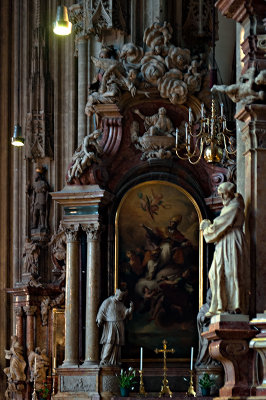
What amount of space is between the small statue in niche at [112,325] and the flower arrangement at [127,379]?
36cm

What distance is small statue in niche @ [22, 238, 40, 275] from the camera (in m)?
27.4

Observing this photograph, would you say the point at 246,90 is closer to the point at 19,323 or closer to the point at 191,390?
the point at 191,390

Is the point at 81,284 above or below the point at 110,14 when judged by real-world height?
below

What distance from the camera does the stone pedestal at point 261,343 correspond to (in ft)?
37.8

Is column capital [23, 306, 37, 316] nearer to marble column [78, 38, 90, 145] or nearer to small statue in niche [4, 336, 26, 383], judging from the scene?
small statue in niche [4, 336, 26, 383]

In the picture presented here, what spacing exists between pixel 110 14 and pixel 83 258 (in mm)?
5248

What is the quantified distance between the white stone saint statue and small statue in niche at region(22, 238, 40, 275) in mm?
15505

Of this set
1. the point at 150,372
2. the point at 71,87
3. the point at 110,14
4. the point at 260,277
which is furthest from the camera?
the point at 71,87

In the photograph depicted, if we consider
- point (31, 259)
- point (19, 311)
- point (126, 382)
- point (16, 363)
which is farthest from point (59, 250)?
point (126, 382)

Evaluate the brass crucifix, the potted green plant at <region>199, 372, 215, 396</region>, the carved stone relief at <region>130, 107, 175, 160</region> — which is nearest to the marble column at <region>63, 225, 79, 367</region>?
the brass crucifix

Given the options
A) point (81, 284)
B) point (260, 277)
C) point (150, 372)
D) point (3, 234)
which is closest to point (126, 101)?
point (81, 284)

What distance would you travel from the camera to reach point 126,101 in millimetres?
22703

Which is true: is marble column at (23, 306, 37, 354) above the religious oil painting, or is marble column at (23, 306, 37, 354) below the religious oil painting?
below

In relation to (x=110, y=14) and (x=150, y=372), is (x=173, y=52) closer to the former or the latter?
(x=110, y=14)
